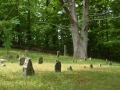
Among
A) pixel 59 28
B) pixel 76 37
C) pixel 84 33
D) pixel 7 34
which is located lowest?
pixel 7 34

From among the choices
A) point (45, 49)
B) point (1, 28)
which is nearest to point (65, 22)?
Answer: point (45, 49)

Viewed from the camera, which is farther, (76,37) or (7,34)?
(76,37)

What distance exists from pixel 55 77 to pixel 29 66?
136 centimetres

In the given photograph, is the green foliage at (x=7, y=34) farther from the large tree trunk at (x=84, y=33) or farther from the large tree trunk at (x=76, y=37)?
the large tree trunk at (x=84, y=33)

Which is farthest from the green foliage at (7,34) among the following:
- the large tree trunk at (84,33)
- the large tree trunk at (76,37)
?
the large tree trunk at (84,33)

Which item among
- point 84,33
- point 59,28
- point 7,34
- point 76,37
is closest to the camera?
point 7,34

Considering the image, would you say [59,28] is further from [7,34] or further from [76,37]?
[7,34]

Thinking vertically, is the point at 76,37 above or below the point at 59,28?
below

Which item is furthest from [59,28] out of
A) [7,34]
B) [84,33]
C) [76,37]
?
[7,34]

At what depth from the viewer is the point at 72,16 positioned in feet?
72.1

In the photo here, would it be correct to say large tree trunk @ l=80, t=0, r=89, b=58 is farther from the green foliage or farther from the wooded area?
the green foliage

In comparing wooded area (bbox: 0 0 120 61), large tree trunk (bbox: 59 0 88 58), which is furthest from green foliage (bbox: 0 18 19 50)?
wooded area (bbox: 0 0 120 61)

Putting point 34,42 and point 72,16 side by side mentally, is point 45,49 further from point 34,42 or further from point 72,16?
point 72,16

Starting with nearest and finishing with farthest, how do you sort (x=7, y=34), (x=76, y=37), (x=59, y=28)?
(x=7, y=34) < (x=76, y=37) < (x=59, y=28)
